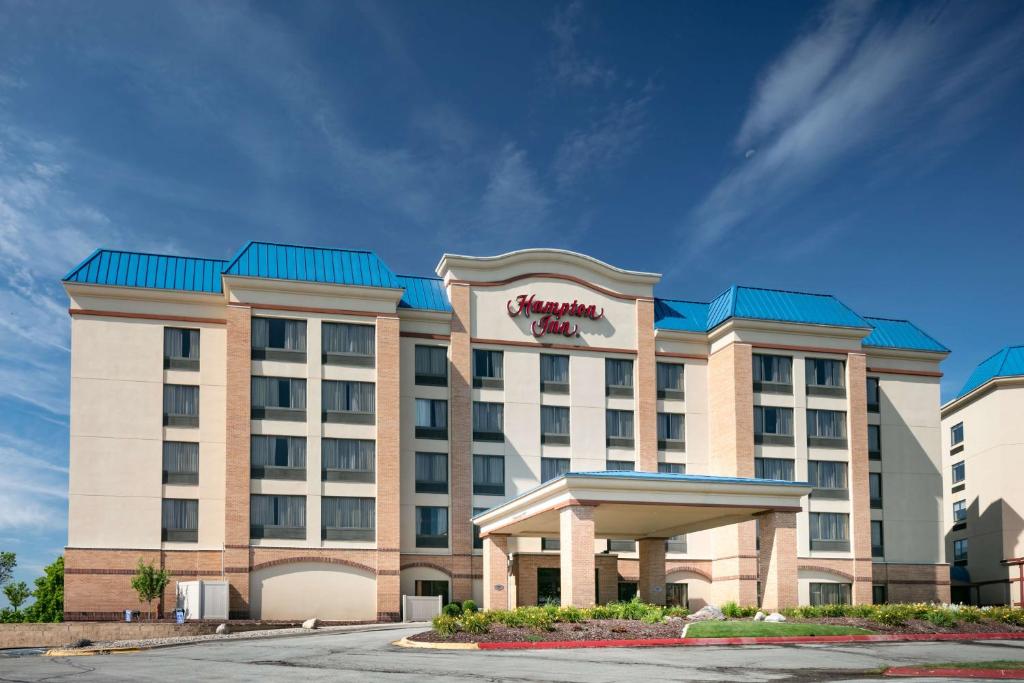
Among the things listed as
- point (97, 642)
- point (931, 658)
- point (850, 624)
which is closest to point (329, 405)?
point (97, 642)

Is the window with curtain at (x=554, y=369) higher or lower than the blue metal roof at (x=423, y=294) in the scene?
lower

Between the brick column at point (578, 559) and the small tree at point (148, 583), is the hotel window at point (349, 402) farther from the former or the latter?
the brick column at point (578, 559)

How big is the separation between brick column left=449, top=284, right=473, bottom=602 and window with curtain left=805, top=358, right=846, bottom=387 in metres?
19.3

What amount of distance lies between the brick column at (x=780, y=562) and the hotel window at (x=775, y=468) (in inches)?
681

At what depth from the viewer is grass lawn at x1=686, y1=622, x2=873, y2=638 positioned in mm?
33219

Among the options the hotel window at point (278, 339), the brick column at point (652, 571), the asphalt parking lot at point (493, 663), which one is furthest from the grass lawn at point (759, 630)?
the hotel window at point (278, 339)

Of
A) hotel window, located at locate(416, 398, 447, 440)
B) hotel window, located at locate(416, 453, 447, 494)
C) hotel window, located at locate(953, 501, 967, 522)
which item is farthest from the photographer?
hotel window, located at locate(953, 501, 967, 522)

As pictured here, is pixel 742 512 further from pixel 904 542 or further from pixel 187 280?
pixel 187 280

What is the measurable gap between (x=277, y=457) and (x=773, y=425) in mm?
26918

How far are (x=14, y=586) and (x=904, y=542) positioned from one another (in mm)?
62581

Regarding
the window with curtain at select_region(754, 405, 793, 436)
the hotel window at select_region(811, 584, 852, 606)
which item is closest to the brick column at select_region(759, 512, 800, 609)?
the window with curtain at select_region(754, 405, 793, 436)

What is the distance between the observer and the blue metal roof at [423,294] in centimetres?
5747

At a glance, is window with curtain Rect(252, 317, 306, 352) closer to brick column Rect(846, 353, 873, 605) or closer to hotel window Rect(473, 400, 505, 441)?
hotel window Rect(473, 400, 505, 441)

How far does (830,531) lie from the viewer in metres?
59.8
